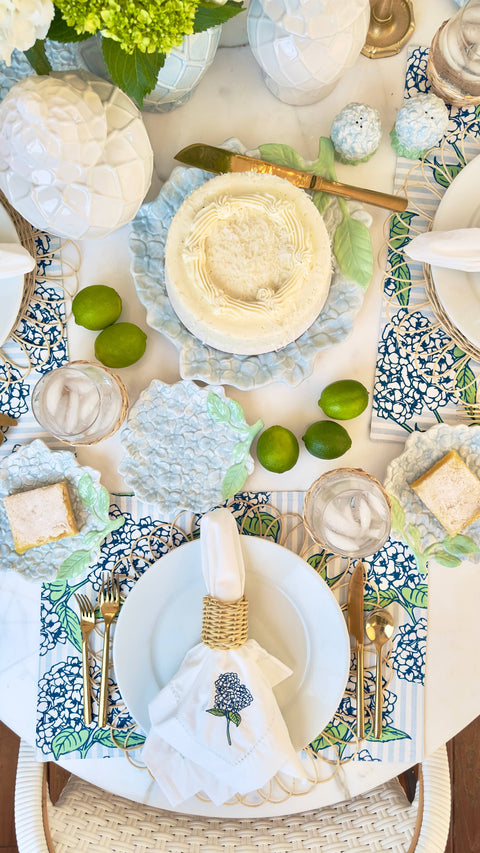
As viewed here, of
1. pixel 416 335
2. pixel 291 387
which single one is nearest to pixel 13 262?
pixel 291 387

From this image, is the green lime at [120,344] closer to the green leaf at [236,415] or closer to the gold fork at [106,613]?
the green leaf at [236,415]

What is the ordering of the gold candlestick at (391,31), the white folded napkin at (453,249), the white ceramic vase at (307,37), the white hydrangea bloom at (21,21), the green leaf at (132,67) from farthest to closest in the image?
the gold candlestick at (391,31) → the white folded napkin at (453,249) → the white ceramic vase at (307,37) → the green leaf at (132,67) → the white hydrangea bloom at (21,21)

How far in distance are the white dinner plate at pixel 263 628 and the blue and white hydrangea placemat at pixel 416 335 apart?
0.33 meters

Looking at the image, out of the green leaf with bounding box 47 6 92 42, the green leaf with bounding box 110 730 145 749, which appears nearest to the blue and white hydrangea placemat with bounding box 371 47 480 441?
the green leaf with bounding box 47 6 92 42

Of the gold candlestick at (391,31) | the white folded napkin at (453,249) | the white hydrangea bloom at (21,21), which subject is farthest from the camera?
the gold candlestick at (391,31)

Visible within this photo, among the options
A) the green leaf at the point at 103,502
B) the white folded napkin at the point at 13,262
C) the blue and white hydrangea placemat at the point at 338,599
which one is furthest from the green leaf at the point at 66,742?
the white folded napkin at the point at 13,262

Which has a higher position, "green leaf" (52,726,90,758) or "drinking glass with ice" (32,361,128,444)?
"drinking glass with ice" (32,361,128,444)

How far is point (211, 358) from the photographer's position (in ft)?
3.78

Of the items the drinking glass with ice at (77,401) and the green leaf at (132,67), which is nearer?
the green leaf at (132,67)

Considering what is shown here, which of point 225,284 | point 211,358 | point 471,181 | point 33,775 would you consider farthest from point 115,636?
point 471,181

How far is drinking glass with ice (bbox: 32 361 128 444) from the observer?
1.13 m

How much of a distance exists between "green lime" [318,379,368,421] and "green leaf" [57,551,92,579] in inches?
21.2

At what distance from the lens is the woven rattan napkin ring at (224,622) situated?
3.73ft

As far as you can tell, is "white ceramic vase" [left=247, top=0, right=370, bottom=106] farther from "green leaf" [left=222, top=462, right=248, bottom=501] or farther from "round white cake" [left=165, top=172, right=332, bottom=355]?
"green leaf" [left=222, top=462, right=248, bottom=501]
